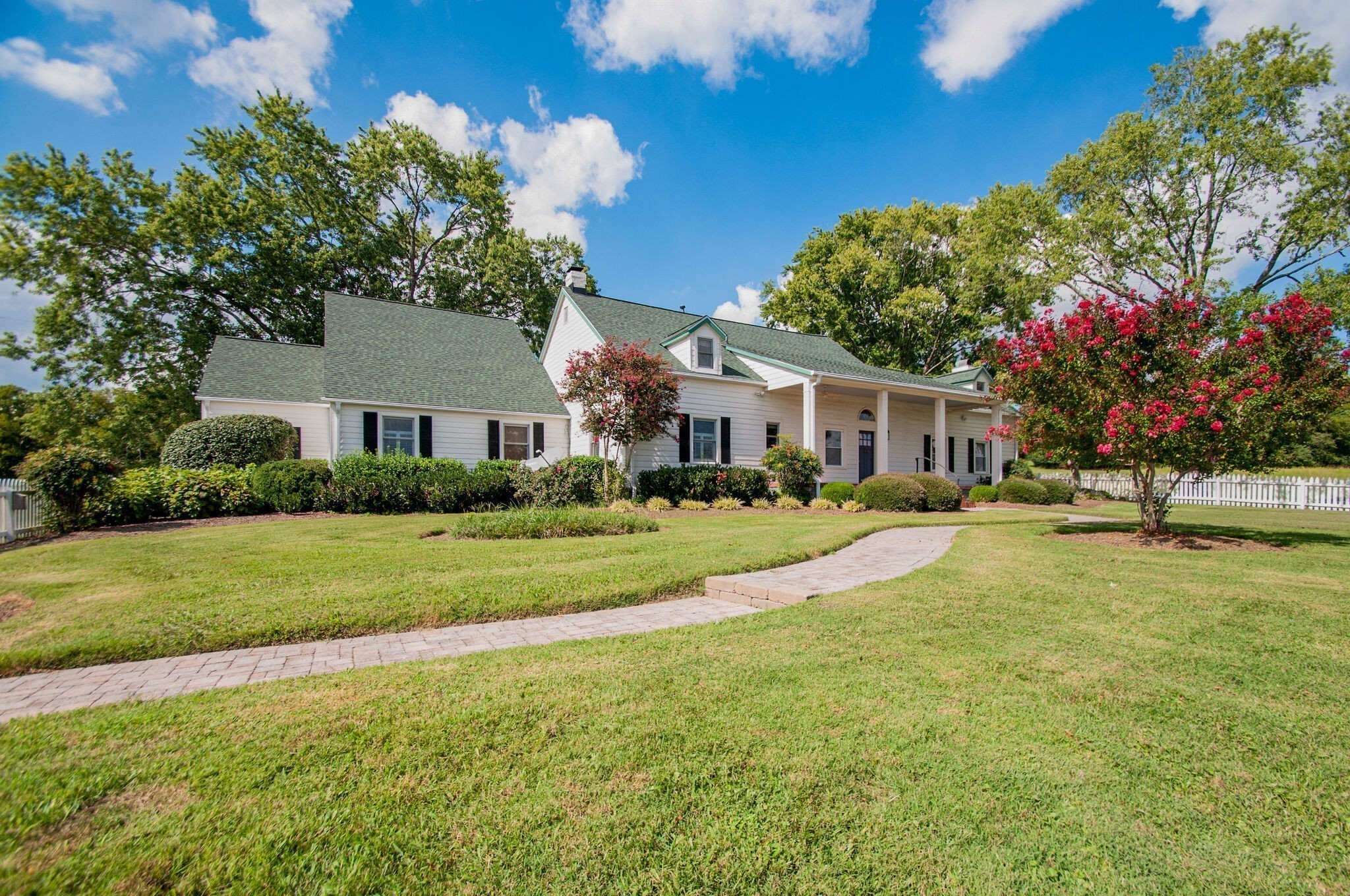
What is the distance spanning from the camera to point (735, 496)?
55.1 ft

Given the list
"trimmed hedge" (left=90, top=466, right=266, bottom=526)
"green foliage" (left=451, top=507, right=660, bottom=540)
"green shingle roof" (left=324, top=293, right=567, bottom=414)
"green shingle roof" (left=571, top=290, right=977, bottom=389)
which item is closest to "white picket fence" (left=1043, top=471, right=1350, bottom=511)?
"green shingle roof" (left=571, top=290, right=977, bottom=389)

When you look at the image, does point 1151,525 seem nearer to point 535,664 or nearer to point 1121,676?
point 1121,676

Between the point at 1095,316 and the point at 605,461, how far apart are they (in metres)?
10.7

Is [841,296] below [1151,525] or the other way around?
the other way around

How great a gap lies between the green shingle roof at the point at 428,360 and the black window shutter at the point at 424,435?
0.41m

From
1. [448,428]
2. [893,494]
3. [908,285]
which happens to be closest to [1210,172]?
Answer: [908,285]

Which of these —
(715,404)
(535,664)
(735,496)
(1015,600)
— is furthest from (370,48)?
(1015,600)

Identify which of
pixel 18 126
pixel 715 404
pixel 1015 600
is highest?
pixel 18 126

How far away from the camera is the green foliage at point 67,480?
1020 centimetres

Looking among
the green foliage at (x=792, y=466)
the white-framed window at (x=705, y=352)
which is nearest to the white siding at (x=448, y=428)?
the white-framed window at (x=705, y=352)

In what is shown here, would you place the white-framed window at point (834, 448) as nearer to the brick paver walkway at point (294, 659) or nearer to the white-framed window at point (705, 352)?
the white-framed window at point (705, 352)

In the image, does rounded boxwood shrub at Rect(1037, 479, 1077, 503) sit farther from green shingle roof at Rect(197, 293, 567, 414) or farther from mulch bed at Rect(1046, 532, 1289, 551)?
green shingle roof at Rect(197, 293, 567, 414)

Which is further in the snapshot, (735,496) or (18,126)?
(735,496)

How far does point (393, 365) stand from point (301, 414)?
3.05 m
